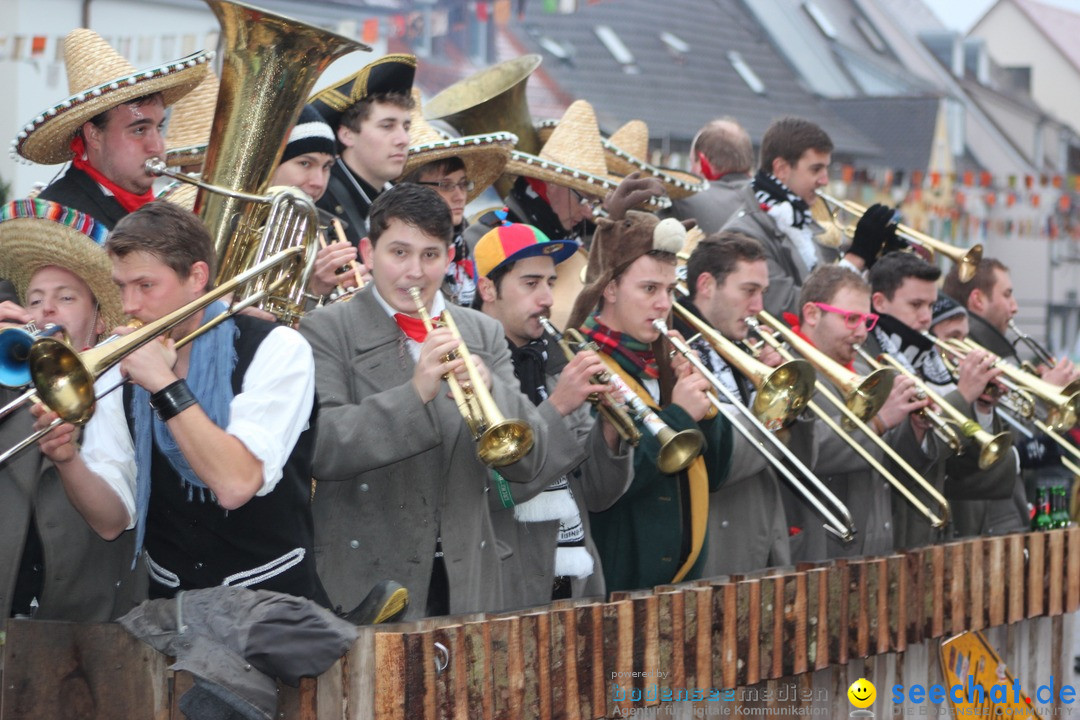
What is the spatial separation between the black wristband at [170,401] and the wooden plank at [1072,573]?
4131 millimetres

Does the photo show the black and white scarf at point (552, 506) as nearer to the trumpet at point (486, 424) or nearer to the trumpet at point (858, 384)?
the trumpet at point (486, 424)

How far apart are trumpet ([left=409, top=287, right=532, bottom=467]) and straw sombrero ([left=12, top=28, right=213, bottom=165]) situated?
1.33 metres

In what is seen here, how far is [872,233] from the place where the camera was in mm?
7414

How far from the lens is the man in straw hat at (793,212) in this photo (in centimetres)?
727

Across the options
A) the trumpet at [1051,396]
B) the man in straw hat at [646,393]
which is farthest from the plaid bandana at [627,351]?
the trumpet at [1051,396]

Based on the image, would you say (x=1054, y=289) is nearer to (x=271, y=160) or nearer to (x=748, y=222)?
(x=748, y=222)

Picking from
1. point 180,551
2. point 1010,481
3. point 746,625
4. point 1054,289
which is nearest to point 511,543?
point 746,625

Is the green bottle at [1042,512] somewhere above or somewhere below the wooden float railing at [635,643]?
above

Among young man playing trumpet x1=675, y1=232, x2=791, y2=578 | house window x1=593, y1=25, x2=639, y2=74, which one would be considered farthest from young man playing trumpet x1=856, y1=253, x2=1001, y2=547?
house window x1=593, y1=25, x2=639, y2=74

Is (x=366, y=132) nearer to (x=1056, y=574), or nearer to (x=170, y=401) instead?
(x=170, y=401)

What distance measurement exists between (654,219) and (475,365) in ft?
4.91

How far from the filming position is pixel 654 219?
5.63 metres

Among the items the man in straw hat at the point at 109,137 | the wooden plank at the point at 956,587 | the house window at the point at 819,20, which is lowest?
the wooden plank at the point at 956,587

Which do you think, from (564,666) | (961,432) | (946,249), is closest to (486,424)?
(564,666)
